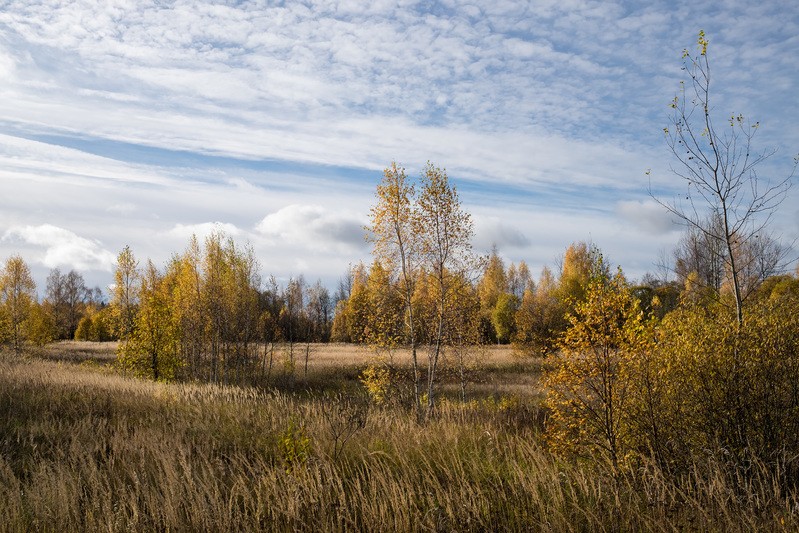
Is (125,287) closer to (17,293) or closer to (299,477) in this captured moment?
(17,293)

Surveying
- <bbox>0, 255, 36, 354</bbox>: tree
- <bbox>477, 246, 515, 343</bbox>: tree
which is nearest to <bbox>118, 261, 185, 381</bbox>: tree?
<bbox>0, 255, 36, 354</bbox>: tree

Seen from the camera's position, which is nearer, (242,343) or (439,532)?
(439,532)

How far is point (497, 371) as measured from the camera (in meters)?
35.5

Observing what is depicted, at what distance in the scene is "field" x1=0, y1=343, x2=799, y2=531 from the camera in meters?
4.62

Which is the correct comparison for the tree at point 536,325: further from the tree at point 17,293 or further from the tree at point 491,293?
the tree at point 17,293

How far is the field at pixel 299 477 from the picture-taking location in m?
4.62

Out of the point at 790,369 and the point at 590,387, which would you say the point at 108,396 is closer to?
the point at 590,387

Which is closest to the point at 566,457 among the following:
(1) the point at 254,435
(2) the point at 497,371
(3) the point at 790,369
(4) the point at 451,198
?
(3) the point at 790,369

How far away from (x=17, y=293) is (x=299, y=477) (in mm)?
45273

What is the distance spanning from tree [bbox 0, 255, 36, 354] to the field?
30.0 meters

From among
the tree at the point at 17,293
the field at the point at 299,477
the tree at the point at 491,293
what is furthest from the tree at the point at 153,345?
the tree at the point at 491,293

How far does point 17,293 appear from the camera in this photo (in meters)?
40.3

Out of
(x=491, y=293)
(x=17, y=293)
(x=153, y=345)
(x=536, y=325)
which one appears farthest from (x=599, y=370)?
(x=491, y=293)

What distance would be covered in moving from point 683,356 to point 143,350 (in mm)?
24291
